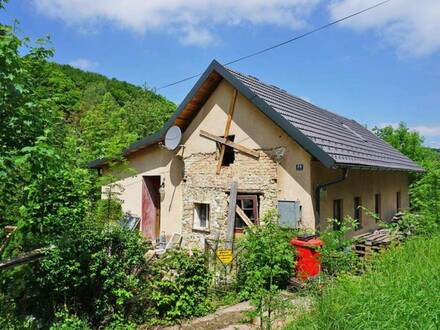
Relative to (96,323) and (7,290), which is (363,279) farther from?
(7,290)

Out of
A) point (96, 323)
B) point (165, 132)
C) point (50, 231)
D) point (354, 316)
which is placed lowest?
point (96, 323)

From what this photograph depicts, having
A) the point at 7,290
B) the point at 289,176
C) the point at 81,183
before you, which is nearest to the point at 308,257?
the point at 289,176

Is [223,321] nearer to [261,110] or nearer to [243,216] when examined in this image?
[243,216]

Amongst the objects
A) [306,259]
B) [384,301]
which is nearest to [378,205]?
[306,259]

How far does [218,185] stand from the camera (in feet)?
38.1

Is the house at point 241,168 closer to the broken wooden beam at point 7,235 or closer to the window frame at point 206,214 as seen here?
the window frame at point 206,214

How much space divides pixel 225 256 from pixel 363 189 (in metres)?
5.77

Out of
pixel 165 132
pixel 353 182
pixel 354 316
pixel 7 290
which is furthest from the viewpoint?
pixel 165 132

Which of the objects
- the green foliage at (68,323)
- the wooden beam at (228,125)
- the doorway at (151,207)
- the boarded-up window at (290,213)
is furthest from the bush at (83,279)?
the doorway at (151,207)

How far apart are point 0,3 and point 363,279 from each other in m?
5.75

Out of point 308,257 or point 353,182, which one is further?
point 353,182

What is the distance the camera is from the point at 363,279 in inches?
186

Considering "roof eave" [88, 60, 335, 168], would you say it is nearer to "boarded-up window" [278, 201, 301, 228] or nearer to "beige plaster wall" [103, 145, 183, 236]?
"beige plaster wall" [103, 145, 183, 236]

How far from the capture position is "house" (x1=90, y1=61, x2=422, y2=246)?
9.73 meters
